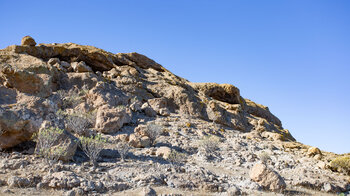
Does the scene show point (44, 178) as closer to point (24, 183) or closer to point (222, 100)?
point (24, 183)

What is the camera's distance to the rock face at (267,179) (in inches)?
397

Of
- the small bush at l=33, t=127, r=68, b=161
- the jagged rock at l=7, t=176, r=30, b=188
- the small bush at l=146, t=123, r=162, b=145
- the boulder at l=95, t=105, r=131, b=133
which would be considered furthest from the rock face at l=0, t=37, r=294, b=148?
the jagged rock at l=7, t=176, r=30, b=188

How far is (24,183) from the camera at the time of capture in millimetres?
7648

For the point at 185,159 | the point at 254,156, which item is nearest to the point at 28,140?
the point at 185,159

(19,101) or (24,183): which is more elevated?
(19,101)

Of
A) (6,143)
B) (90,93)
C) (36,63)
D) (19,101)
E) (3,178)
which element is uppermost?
(36,63)

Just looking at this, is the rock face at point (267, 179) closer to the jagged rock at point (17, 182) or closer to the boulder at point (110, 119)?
the jagged rock at point (17, 182)

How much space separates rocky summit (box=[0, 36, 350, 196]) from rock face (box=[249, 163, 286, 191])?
0.04m

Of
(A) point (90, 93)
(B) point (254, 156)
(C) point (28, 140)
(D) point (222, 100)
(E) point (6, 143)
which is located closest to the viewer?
(E) point (6, 143)

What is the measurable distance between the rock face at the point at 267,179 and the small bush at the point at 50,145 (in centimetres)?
763

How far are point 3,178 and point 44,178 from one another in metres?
1.19

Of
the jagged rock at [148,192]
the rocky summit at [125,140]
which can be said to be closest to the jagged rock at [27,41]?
the rocky summit at [125,140]

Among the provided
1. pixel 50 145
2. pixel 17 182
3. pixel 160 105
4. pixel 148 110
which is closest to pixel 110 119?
pixel 148 110

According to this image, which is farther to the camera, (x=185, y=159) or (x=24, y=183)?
(x=185, y=159)
